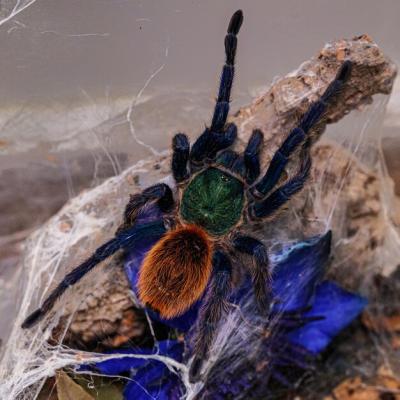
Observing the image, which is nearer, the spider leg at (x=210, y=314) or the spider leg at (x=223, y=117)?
the spider leg at (x=210, y=314)

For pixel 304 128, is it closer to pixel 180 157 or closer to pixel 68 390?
pixel 180 157

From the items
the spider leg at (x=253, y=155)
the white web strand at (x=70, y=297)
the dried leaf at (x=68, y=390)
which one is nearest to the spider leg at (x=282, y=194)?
the spider leg at (x=253, y=155)

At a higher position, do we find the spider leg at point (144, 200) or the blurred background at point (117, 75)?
the blurred background at point (117, 75)

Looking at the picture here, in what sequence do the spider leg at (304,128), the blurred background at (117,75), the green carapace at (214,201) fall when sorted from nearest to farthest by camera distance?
the spider leg at (304,128) → the green carapace at (214,201) → the blurred background at (117,75)

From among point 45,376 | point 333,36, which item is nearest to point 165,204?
point 45,376

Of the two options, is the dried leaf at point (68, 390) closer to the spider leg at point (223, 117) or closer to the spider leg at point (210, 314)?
the spider leg at point (210, 314)

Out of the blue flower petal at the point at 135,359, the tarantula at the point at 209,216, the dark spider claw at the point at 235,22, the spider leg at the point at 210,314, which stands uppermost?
the dark spider claw at the point at 235,22

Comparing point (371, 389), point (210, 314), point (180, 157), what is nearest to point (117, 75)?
point (180, 157)
